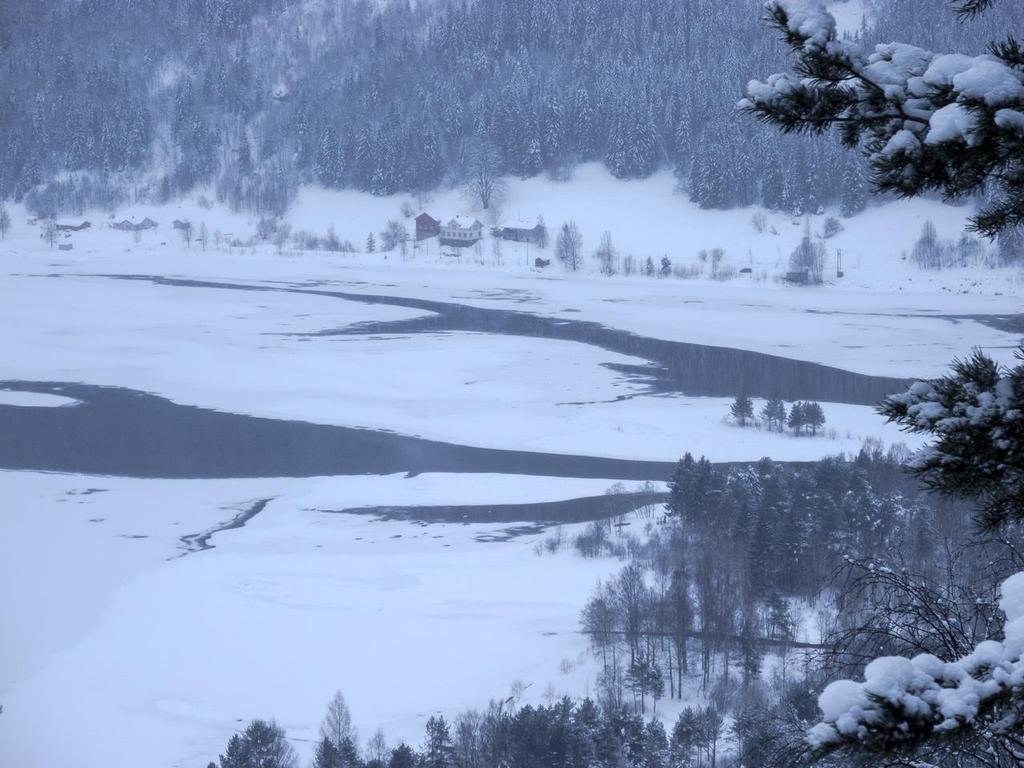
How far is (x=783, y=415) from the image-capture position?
2125 centimetres

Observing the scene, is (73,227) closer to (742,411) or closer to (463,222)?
Result: (463,222)

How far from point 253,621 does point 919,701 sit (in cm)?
1081

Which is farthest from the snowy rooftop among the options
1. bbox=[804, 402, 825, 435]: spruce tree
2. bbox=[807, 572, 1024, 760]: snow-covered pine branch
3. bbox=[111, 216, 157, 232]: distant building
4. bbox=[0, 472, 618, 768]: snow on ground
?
bbox=[807, 572, 1024, 760]: snow-covered pine branch

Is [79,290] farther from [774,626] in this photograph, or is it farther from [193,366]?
[774,626]

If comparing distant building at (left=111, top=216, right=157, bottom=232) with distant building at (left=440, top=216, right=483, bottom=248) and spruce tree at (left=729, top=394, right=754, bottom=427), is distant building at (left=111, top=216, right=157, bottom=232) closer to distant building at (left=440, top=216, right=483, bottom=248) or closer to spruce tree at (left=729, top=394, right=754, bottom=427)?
distant building at (left=440, top=216, right=483, bottom=248)

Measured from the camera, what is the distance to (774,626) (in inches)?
425

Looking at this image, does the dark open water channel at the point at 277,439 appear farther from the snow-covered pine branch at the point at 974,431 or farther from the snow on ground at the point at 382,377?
the snow-covered pine branch at the point at 974,431

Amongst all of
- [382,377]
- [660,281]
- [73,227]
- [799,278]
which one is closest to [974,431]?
[382,377]

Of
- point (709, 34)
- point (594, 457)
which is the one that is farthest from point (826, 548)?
point (709, 34)

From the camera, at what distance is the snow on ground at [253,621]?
30.8 ft

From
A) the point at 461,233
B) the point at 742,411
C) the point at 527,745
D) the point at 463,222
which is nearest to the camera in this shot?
the point at 527,745

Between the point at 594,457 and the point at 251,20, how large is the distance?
88692mm

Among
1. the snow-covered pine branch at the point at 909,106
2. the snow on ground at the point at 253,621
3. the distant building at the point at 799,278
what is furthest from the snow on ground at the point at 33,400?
the distant building at the point at 799,278

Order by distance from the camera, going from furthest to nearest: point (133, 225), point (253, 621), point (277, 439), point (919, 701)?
point (133, 225), point (277, 439), point (253, 621), point (919, 701)
